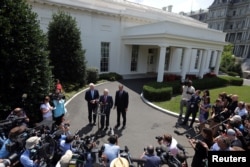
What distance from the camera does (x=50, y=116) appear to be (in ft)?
22.0

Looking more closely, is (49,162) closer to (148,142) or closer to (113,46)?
(148,142)

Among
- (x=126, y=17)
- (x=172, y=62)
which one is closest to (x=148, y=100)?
(x=126, y=17)

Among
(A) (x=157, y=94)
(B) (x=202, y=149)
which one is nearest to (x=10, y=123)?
(B) (x=202, y=149)

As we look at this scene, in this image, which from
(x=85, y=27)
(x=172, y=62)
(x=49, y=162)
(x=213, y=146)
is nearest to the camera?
(x=213, y=146)

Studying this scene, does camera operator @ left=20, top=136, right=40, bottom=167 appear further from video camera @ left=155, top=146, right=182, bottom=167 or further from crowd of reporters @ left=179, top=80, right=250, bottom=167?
crowd of reporters @ left=179, top=80, right=250, bottom=167

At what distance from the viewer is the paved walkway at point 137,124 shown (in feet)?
22.9

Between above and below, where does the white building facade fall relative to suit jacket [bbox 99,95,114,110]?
above

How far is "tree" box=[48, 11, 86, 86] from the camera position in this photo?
1356 centimetres

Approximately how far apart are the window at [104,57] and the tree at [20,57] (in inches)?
489

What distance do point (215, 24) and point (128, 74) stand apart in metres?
62.9

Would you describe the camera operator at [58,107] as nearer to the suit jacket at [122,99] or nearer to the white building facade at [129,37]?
the suit jacket at [122,99]

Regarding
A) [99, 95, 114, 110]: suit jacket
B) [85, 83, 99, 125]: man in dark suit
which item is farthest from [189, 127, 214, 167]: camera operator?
[85, 83, 99, 125]: man in dark suit

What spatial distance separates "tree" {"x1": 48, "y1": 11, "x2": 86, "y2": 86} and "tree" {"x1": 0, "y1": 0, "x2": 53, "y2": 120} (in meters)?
6.03

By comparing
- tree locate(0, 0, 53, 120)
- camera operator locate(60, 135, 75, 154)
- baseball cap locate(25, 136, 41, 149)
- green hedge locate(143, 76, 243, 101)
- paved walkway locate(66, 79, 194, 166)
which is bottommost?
paved walkway locate(66, 79, 194, 166)
